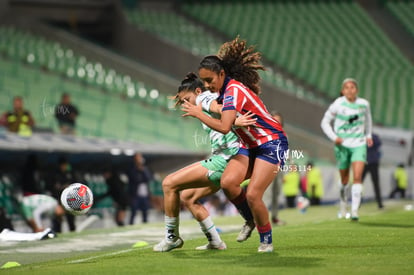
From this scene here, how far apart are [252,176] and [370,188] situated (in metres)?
17.7

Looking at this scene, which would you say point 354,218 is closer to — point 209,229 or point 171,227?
point 209,229

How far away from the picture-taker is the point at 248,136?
9438 millimetres

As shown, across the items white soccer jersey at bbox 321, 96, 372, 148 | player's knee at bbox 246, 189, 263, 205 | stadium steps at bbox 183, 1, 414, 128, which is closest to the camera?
player's knee at bbox 246, 189, 263, 205

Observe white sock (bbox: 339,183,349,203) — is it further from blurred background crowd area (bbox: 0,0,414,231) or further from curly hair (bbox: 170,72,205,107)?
blurred background crowd area (bbox: 0,0,414,231)

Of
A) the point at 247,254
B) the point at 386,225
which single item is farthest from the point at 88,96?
the point at 247,254

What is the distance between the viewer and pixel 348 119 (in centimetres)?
1455

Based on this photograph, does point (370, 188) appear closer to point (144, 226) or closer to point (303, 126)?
point (303, 126)

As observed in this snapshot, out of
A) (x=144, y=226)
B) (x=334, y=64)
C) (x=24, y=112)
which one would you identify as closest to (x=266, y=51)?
(x=334, y=64)

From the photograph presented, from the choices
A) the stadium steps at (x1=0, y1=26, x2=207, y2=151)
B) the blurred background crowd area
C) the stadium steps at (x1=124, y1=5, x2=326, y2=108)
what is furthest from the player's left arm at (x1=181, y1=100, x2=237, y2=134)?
the stadium steps at (x1=124, y1=5, x2=326, y2=108)

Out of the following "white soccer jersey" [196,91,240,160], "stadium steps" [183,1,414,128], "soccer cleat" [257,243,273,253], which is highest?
"stadium steps" [183,1,414,128]

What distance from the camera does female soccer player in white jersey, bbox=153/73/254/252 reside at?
31.9ft

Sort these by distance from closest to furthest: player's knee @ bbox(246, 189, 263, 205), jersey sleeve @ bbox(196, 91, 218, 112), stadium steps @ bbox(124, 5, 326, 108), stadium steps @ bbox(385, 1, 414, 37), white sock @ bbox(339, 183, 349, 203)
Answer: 1. player's knee @ bbox(246, 189, 263, 205)
2. jersey sleeve @ bbox(196, 91, 218, 112)
3. white sock @ bbox(339, 183, 349, 203)
4. stadium steps @ bbox(124, 5, 326, 108)
5. stadium steps @ bbox(385, 1, 414, 37)

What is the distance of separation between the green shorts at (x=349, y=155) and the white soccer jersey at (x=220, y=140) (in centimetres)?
455

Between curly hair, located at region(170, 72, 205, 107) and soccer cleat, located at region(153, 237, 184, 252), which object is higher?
curly hair, located at region(170, 72, 205, 107)
